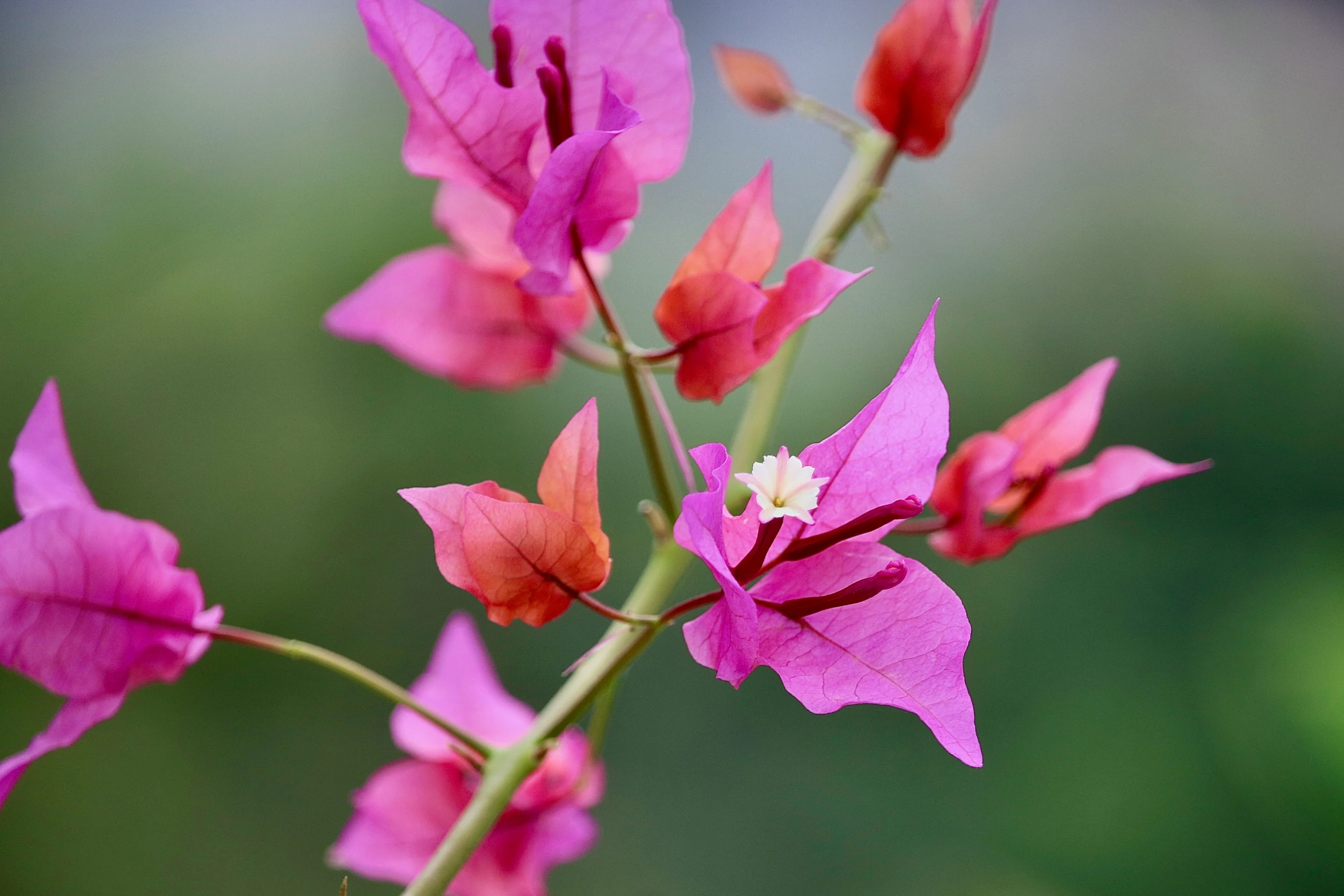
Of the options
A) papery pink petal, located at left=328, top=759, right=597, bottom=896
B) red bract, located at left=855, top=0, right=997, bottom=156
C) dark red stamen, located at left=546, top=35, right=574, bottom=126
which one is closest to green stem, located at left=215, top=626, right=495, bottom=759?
papery pink petal, located at left=328, top=759, right=597, bottom=896

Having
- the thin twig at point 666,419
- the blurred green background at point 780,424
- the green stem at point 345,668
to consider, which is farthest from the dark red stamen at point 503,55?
the blurred green background at point 780,424

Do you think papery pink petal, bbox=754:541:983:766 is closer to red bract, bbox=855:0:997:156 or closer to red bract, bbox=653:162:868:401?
red bract, bbox=653:162:868:401

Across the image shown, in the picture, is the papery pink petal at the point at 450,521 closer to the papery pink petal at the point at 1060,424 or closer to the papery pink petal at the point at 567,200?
the papery pink petal at the point at 567,200

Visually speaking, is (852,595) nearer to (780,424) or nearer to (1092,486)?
(1092,486)

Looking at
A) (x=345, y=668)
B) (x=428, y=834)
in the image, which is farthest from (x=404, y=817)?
(x=345, y=668)

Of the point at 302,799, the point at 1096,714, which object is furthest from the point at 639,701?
the point at 1096,714

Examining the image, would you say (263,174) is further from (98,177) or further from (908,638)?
(908,638)
